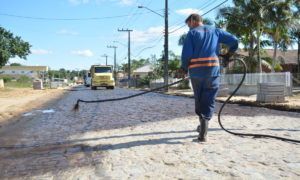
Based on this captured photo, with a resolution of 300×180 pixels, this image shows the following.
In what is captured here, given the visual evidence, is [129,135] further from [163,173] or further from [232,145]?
[163,173]

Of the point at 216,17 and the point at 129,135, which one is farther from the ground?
the point at 216,17

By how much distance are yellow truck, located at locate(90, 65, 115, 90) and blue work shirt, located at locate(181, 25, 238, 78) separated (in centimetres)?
4087

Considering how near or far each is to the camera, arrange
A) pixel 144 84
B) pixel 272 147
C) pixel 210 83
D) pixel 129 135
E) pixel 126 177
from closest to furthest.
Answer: pixel 126 177 → pixel 272 147 → pixel 210 83 → pixel 129 135 → pixel 144 84

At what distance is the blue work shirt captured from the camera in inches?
269

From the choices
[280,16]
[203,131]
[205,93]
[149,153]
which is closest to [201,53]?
[205,93]

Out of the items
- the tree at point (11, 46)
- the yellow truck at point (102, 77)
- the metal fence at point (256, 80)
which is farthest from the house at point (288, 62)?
the tree at point (11, 46)

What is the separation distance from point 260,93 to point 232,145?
1211 centimetres

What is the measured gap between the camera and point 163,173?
5.11m

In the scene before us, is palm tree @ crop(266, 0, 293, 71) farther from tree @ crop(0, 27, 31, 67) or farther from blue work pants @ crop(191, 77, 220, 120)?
blue work pants @ crop(191, 77, 220, 120)

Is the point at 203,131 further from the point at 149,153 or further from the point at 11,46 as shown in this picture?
the point at 11,46

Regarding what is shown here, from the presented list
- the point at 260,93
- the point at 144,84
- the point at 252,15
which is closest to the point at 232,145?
the point at 260,93

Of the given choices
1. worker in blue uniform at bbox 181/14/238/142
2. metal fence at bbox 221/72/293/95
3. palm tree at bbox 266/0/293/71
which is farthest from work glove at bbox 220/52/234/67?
palm tree at bbox 266/0/293/71

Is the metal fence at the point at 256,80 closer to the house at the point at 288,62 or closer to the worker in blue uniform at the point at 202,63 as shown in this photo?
the worker in blue uniform at the point at 202,63

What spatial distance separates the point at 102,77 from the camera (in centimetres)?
4772
